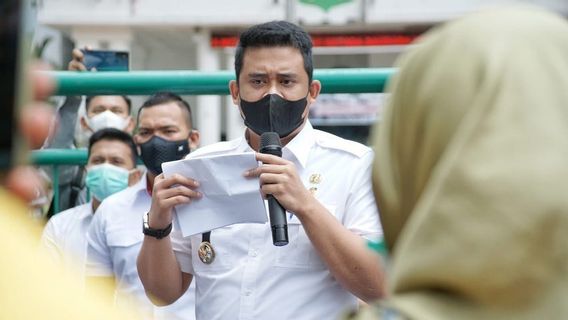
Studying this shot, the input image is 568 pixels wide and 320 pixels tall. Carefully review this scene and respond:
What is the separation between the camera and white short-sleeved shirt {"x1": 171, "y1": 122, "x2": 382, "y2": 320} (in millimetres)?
2602

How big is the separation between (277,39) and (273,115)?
0.90 feet

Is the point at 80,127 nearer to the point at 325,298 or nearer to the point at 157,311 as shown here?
the point at 157,311

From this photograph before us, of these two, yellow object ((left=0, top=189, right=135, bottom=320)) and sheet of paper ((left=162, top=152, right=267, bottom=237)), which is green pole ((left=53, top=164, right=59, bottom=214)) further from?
yellow object ((left=0, top=189, right=135, bottom=320))

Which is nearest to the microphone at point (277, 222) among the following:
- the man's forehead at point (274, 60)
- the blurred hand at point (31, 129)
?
the man's forehead at point (274, 60)

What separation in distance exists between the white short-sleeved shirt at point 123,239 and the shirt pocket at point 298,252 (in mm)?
986

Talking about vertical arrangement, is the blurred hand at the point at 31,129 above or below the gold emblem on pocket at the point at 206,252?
above

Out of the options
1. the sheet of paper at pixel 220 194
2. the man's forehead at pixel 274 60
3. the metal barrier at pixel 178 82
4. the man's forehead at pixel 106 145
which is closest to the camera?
the sheet of paper at pixel 220 194

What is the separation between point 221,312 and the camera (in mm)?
2660

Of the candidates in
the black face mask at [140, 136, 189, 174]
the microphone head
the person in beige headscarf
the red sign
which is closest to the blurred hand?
the person in beige headscarf

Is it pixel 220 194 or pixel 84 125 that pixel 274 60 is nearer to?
pixel 220 194

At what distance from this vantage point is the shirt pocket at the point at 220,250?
2682 mm

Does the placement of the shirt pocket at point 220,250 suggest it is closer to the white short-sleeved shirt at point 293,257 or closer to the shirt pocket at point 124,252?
the white short-sleeved shirt at point 293,257

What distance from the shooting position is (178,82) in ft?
10.6

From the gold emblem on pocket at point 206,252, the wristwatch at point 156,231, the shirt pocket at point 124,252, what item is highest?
the wristwatch at point 156,231
